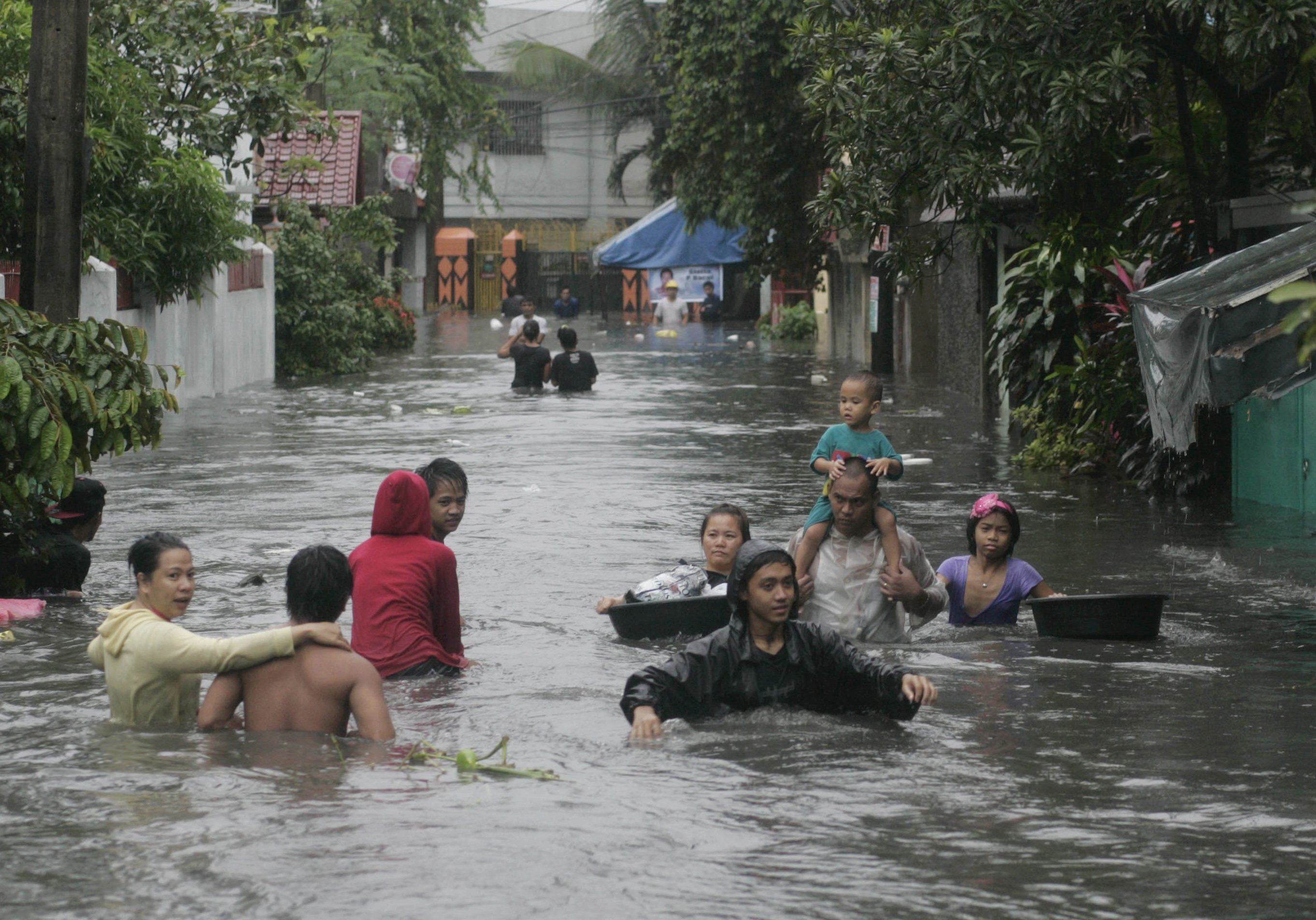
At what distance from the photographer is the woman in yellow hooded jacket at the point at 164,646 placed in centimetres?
632

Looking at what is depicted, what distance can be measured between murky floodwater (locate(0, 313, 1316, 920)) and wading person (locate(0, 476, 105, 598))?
1.01ft

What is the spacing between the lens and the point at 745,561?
22.1 feet

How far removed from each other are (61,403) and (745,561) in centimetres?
434

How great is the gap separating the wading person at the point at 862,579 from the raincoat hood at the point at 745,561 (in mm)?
1650

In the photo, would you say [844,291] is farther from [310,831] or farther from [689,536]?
[310,831]

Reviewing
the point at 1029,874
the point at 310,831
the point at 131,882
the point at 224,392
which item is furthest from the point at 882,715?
the point at 224,392

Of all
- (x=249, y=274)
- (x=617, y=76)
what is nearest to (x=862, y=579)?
(x=249, y=274)

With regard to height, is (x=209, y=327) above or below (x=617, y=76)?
below

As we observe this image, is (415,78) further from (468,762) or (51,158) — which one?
(468,762)

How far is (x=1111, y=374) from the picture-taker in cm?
1469

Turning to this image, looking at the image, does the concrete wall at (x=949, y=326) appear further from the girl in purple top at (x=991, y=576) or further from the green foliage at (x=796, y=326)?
the green foliage at (x=796, y=326)

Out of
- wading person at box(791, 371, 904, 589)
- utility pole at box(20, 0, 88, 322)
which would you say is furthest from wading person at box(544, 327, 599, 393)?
wading person at box(791, 371, 904, 589)

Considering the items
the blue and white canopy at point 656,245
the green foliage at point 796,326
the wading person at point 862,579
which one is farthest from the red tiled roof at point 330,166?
the wading person at point 862,579

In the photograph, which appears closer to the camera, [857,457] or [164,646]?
[164,646]
